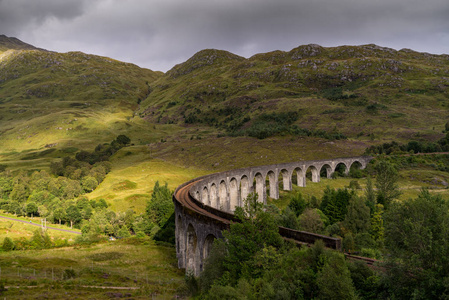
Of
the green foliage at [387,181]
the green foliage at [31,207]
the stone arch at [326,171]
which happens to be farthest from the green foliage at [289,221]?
the green foliage at [31,207]

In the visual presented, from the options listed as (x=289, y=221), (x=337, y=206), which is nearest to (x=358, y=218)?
(x=337, y=206)

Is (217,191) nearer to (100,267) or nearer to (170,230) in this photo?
(170,230)

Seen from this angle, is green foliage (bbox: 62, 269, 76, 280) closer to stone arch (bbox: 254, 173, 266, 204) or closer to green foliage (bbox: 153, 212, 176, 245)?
green foliage (bbox: 153, 212, 176, 245)

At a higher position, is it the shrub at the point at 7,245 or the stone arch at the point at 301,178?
the stone arch at the point at 301,178

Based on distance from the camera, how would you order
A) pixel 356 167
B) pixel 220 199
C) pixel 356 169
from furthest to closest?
pixel 356 167, pixel 356 169, pixel 220 199

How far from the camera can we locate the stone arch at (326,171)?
332 feet

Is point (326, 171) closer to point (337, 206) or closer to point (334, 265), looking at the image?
point (337, 206)

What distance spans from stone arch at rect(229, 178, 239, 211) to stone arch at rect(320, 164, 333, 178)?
42747mm

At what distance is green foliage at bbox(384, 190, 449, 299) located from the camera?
14.9 m

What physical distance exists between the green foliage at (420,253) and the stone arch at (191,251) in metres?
27.1

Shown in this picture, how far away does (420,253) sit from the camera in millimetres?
15969

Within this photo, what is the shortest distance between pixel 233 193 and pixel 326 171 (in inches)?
1795

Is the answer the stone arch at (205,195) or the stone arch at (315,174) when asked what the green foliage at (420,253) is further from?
the stone arch at (315,174)

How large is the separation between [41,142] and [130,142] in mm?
69813
